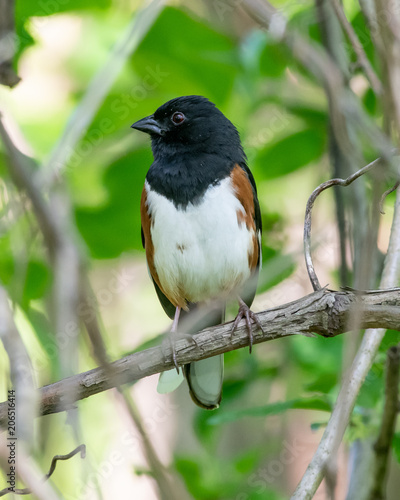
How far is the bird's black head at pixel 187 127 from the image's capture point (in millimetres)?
3547

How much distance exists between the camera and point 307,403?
2539 mm

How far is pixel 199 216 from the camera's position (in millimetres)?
3232

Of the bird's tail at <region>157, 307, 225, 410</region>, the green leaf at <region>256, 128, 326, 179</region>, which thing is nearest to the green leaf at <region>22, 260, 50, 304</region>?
the bird's tail at <region>157, 307, 225, 410</region>

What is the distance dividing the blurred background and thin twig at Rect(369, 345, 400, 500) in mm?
126

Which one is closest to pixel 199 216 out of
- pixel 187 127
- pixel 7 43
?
pixel 187 127

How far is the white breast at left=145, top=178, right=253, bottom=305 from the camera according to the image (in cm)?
323

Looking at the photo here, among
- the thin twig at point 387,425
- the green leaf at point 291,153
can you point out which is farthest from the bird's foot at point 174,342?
the green leaf at point 291,153

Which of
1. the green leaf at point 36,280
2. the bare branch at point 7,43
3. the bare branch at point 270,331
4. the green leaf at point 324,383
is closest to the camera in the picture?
the bare branch at point 7,43

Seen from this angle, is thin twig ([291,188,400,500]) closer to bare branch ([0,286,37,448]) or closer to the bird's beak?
bare branch ([0,286,37,448])

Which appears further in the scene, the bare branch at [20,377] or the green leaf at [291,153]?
the green leaf at [291,153]

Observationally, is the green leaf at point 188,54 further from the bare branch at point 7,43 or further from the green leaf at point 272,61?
the bare branch at point 7,43

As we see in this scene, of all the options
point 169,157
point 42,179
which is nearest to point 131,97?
point 169,157

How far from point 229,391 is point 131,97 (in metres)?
1.74

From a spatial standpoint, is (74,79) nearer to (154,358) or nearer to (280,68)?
(280,68)
